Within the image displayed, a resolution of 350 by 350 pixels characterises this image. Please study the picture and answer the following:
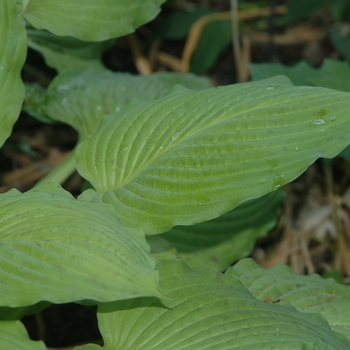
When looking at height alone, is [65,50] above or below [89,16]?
below

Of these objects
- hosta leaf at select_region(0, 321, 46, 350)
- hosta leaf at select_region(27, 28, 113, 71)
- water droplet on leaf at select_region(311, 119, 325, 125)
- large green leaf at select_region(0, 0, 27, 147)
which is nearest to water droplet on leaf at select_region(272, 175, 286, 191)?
water droplet on leaf at select_region(311, 119, 325, 125)

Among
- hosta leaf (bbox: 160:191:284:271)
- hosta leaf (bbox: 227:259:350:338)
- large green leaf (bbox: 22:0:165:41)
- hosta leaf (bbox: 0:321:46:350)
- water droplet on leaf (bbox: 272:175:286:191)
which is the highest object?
large green leaf (bbox: 22:0:165:41)

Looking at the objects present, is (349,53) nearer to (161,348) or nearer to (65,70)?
(65,70)

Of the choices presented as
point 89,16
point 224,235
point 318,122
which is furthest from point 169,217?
point 89,16

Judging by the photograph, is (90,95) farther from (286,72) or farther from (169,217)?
(169,217)

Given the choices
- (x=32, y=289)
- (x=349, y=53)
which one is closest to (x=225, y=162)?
(x=32, y=289)

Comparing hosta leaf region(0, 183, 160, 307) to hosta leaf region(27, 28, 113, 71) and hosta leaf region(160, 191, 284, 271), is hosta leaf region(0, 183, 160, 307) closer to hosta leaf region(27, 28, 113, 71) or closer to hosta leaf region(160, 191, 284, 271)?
hosta leaf region(160, 191, 284, 271)

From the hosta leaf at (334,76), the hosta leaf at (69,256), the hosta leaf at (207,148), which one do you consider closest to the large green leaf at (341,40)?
the hosta leaf at (334,76)
